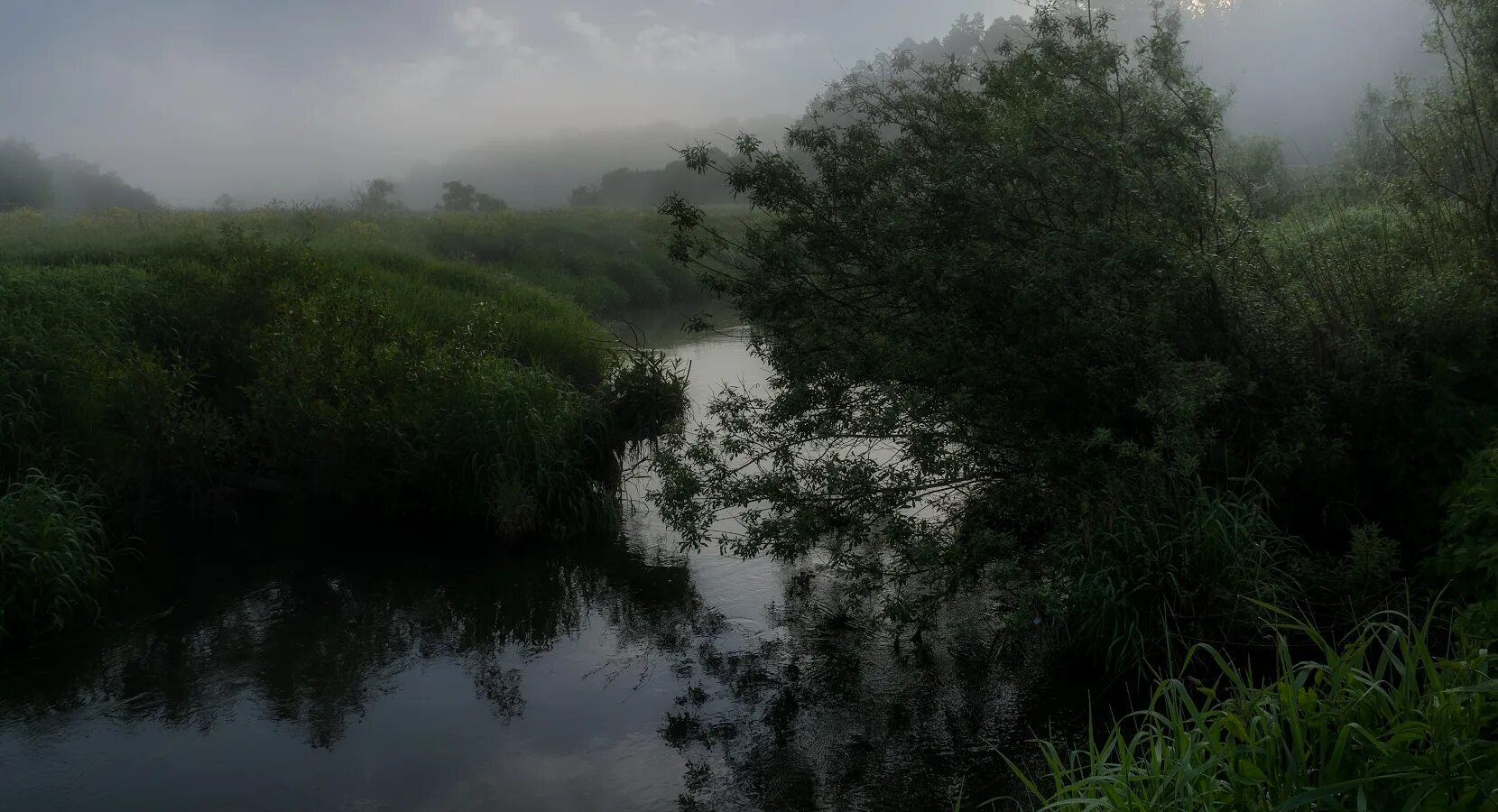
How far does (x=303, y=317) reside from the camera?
1166 centimetres

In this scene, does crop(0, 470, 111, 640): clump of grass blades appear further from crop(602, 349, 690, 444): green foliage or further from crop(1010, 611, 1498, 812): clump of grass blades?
crop(1010, 611, 1498, 812): clump of grass blades

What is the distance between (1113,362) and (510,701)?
4559 mm

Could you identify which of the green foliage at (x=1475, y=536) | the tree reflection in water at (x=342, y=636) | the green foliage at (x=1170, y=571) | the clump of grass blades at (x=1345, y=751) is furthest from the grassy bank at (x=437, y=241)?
the clump of grass blades at (x=1345, y=751)

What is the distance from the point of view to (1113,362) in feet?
23.8

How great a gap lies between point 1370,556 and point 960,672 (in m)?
2.53

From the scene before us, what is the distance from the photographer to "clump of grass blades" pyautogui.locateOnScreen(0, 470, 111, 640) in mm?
8141

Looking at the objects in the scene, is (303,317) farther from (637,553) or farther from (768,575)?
(768,575)

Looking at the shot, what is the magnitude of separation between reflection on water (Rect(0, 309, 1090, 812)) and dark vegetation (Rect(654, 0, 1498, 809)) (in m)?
0.59

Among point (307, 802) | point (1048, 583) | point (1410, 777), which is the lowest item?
point (307, 802)

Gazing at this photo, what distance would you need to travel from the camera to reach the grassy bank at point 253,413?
381 inches

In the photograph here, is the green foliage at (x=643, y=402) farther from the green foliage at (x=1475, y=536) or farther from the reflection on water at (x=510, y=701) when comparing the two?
the green foliage at (x=1475, y=536)

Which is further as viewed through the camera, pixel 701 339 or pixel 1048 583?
pixel 701 339

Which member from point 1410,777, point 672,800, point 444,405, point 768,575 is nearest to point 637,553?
point 768,575

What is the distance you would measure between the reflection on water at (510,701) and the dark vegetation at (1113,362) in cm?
59
